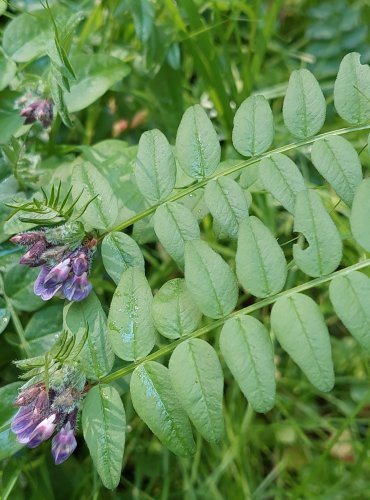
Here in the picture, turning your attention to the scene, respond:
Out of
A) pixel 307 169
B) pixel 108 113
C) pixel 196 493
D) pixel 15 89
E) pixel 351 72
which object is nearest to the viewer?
pixel 351 72

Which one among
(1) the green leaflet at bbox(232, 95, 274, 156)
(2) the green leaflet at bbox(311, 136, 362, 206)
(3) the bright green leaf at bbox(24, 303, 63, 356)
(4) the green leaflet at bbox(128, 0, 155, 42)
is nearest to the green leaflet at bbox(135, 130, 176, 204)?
(1) the green leaflet at bbox(232, 95, 274, 156)

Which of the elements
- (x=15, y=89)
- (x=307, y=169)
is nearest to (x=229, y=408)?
(x=307, y=169)

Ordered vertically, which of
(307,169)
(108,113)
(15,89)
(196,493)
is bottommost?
(196,493)

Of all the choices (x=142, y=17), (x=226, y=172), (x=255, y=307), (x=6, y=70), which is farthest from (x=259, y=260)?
(x=142, y=17)

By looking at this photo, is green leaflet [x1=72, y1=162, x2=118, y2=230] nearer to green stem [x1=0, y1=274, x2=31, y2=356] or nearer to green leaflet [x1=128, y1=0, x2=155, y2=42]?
green stem [x1=0, y1=274, x2=31, y2=356]

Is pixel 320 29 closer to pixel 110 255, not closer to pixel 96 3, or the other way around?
pixel 96 3

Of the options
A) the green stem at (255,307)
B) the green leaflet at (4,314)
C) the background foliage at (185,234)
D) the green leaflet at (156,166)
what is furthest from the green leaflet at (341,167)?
the green leaflet at (4,314)

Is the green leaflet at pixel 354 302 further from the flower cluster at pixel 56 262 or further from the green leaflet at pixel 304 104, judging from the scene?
the flower cluster at pixel 56 262
